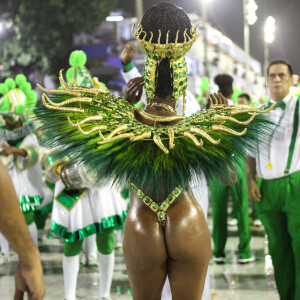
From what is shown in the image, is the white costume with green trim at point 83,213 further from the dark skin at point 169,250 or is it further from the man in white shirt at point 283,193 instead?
the dark skin at point 169,250

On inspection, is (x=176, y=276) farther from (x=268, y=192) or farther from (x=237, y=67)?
(x=237, y=67)

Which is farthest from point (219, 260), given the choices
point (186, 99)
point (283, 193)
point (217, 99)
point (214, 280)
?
point (217, 99)

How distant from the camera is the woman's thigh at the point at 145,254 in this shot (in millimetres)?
2818

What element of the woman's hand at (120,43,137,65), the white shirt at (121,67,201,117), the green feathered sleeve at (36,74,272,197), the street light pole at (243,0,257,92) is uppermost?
the street light pole at (243,0,257,92)

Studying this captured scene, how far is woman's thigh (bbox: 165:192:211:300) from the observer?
9.24 ft

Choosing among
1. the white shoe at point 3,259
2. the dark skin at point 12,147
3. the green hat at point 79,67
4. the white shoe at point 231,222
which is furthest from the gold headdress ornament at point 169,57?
the white shoe at point 231,222

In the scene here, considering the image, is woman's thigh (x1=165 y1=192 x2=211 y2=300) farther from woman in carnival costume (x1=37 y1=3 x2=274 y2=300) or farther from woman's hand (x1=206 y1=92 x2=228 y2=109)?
woman's hand (x1=206 y1=92 x2=228 y2=109)

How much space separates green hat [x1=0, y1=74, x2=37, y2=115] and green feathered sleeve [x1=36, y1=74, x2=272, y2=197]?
3.84 metres

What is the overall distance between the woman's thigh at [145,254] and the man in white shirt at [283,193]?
203 centimetres

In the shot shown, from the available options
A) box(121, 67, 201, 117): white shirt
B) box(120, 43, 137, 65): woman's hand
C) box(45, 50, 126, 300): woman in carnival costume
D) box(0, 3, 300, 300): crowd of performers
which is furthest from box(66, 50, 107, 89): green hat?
box(0, 3, 300, 300): crowd of performers

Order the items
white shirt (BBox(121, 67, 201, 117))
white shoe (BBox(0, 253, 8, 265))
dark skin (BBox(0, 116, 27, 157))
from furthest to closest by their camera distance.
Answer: white shoe (BBox(0, 253, 8, 265))
dark skin (BBox(0, 116, 27, 157))
white shirt (BBox(121, 67, 201, 117))

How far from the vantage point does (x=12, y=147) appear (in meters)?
6.41

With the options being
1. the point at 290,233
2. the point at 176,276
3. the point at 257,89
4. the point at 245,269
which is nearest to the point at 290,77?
the point at 290,233

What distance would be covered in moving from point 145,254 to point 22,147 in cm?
397
